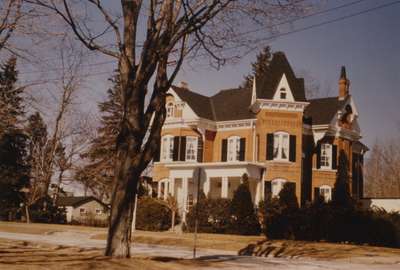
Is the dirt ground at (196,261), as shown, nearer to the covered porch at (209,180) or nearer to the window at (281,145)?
the covered porch at (209,180)

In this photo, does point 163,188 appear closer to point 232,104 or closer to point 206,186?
point 206,186

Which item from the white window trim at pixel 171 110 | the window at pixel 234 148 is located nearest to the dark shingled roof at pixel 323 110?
the window at pixel 234 148

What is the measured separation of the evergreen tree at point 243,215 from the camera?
33.4 m

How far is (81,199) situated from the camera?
226 ft

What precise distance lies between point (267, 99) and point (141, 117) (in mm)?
26848

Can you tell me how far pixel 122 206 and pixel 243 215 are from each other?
866 inches

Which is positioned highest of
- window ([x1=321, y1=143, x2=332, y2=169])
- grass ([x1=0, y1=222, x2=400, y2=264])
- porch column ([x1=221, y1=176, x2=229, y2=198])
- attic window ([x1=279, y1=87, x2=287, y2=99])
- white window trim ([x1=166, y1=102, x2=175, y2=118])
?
attic window ([x1=279, y1=87, x2=287, y2=99])

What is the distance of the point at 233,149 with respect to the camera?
4194 cm

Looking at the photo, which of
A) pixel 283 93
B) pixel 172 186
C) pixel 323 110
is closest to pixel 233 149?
pixel 172 186

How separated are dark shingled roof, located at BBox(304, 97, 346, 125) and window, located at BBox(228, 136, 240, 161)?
6205 mm

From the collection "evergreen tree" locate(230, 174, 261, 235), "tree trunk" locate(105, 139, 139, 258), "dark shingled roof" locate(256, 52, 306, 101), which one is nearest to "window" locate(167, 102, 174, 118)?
"dark shingled roof" locate(256, 52, 306, 101)

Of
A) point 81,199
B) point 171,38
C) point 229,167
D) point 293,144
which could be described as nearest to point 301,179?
point 293,144

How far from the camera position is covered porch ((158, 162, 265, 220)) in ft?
123

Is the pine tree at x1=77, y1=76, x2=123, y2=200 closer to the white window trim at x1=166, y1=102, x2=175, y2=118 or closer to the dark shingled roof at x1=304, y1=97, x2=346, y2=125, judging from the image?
the white window trim at x1=166, y1=102, x2=175, y2=118
